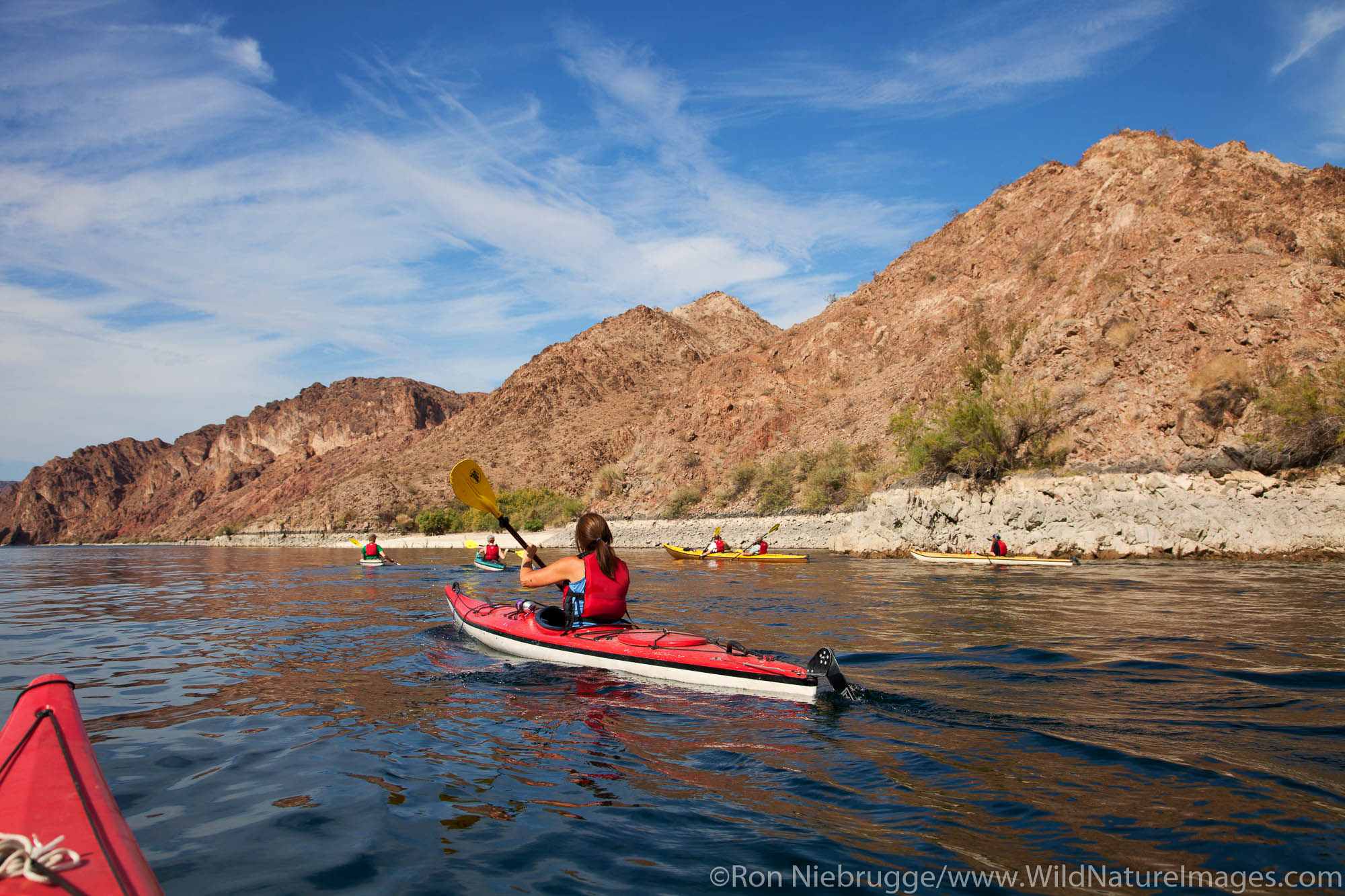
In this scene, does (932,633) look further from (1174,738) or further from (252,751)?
(252,751)

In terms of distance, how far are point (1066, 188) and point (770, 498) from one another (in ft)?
86.4

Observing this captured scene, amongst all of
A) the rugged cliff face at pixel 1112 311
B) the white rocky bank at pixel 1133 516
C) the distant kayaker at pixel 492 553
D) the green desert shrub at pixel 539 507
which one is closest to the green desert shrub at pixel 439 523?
the green desert shrub at pixel 539 507

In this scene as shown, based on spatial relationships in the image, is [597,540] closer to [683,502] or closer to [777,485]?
[777,485]

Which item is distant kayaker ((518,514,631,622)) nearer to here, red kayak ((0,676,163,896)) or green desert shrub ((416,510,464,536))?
red kayak ((0,676,163,896))

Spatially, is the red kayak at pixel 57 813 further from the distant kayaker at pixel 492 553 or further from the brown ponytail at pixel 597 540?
the distant kayaker at pixel 492 553

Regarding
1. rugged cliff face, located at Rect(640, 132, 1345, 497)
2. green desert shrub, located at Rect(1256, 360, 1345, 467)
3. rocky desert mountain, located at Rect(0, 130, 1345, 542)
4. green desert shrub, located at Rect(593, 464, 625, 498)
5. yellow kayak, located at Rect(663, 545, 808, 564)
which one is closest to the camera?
green desert shrub, located at Rect(1256, 360, 1345, 467)

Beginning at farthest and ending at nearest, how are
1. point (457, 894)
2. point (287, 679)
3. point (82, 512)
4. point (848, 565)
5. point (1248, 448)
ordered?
point (82, 512) < point (848, 565) < point (1248, 448) < point (287, 679) < point (457, 894)

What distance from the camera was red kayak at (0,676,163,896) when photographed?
2100mm

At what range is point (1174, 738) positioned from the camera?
15.4ft

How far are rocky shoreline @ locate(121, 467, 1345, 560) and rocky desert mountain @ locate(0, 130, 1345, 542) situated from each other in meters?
1.28

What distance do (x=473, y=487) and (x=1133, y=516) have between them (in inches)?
691

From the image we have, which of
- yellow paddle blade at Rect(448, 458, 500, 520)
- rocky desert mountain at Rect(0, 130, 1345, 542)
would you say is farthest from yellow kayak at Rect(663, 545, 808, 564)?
yellow paddle blade at Rect(448, 458, 500, 520)

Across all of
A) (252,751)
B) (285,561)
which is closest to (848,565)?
(252,751)

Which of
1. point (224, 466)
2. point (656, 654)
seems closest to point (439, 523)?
point (656, 654)
